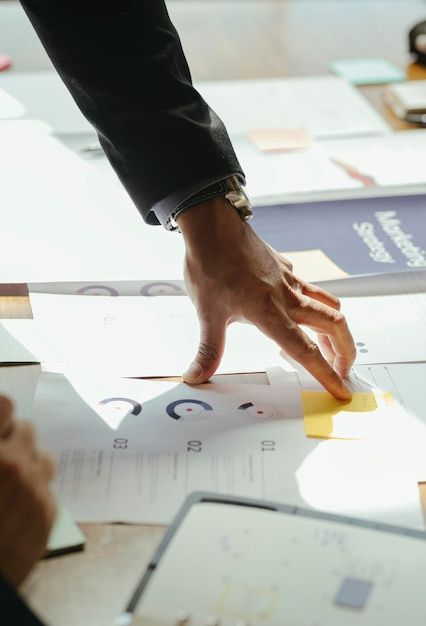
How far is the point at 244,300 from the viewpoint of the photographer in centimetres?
104

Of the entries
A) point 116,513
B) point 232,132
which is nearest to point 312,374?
point 116,513

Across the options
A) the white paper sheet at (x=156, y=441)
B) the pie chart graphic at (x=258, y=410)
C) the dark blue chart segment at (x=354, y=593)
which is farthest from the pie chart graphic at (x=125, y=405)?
the dark blue chart segment at (x=354, y=593)

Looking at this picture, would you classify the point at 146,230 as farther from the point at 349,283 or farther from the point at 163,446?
the point at 163,446

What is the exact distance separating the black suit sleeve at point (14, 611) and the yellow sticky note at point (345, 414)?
14.5 inches

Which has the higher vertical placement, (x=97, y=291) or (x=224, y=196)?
(x=224, y=196)

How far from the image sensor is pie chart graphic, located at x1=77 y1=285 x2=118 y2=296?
48.1 inches

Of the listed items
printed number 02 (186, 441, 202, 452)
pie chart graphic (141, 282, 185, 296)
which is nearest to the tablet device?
printed number 02 (186, 441, 202, 452)

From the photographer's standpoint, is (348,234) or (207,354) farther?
(348,234)

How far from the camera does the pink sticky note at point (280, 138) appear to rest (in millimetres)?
1680

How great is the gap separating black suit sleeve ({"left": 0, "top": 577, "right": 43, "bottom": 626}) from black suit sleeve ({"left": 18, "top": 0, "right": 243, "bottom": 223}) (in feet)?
1.75

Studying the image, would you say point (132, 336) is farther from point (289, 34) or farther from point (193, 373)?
point (289, 34)

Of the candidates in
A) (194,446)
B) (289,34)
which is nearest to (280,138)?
(289,34)

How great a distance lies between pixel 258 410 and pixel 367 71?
1.24 m

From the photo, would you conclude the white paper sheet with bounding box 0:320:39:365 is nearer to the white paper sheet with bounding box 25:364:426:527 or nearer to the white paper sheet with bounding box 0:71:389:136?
the white paper sheet with bounding box 25:364:426:527
